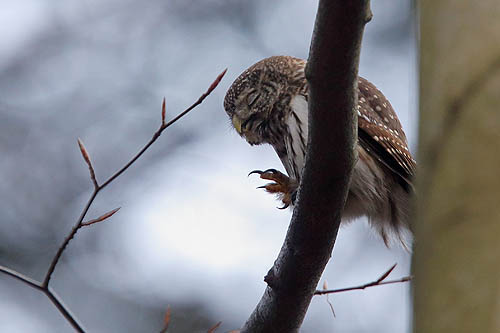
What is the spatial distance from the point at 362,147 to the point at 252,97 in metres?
1.04

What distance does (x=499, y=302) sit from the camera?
1.07 meters

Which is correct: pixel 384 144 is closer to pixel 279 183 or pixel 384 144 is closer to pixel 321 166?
pixel 279 183

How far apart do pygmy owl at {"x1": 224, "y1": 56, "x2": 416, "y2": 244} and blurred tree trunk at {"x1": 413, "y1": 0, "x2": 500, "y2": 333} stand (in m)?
2.84

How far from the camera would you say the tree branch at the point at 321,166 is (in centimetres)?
241

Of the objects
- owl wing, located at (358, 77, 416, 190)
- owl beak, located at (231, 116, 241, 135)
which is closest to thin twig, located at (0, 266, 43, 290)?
owl wing, located at (358, 77, 416, 190)

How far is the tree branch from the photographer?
2406 mm

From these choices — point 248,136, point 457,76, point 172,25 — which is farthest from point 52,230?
point 457,76

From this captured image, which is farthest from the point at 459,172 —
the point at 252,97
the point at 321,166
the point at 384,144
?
the point at 252,97

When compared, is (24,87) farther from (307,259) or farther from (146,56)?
(307,259)

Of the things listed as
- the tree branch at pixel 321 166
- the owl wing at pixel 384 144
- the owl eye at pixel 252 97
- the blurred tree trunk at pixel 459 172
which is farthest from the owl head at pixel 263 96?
the blurred tree trunk at pixel 459 172

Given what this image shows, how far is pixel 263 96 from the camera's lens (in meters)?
4.91

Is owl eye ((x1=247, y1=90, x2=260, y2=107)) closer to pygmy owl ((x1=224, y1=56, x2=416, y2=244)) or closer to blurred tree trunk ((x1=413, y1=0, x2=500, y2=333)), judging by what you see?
pygmy owl ((x1=224, y1=56, x2=416, y2=244))

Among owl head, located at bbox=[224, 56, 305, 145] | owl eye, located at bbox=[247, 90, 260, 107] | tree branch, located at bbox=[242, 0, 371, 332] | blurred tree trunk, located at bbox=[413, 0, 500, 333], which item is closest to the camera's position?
blurred tree trunk, located at bbox=[413, 0, 500, 333]

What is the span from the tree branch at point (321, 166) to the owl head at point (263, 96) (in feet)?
5.41
